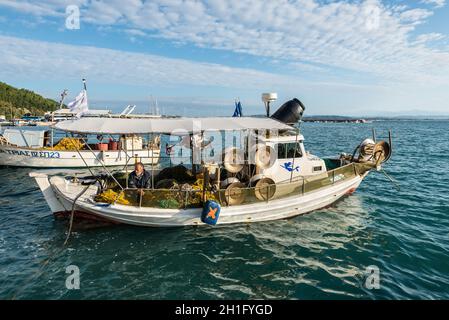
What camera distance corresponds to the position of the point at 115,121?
11.5m

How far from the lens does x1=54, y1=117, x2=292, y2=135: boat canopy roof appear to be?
1057 cm

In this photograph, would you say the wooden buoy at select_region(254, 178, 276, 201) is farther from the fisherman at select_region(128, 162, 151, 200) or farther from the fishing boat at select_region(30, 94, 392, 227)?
the fisherman at select_region(128, 162, 151, 200)

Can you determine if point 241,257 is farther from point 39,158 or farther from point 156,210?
point 39,158

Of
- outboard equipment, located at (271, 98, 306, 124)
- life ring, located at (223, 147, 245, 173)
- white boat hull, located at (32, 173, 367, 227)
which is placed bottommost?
white boat hull, located at (32, 173, 367, 227)

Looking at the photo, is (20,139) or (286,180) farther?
(20,139)

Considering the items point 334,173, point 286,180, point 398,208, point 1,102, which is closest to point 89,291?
point 286,180

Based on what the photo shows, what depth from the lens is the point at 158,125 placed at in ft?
37.6

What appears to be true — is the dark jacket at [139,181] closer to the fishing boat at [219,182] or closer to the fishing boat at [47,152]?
the fishing boat at [219,182]

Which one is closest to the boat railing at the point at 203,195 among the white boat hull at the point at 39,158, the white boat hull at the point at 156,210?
the white boat hull at the point at 156,210

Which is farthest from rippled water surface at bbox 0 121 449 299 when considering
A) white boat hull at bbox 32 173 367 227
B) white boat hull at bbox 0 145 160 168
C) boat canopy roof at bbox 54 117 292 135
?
white boat hull at bbox 0 145 160 168

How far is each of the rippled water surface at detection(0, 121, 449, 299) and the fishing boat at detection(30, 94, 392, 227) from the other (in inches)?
26.7
